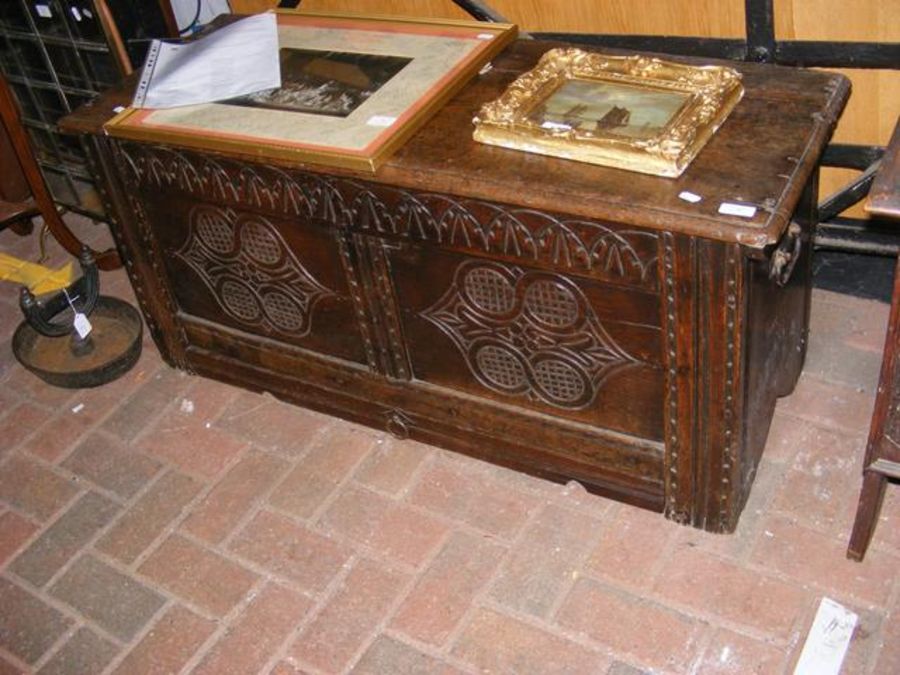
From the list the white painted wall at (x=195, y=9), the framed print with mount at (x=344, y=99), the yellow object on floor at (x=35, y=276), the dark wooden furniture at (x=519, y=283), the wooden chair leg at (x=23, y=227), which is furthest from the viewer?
the wooden chair leg at (x=23, y=227)

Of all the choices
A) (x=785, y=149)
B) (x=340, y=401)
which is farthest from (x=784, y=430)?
(x=340, y=401)

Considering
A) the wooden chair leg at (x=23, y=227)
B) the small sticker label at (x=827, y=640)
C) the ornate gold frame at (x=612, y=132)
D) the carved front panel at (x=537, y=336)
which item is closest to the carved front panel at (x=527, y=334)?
the carved front panel at (x=537, y=336)

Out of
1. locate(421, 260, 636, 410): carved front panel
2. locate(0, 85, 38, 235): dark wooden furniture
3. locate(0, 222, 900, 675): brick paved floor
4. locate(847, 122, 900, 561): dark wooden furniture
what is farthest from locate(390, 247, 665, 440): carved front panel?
locate(0, 85, 38, 235): dark wooden furniture

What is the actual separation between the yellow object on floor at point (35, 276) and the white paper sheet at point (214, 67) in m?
1.00

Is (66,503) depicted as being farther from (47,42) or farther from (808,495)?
(808,495)

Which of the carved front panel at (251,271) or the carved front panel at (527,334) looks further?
the carved front panel at (251,271)

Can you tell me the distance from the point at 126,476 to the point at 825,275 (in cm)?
229

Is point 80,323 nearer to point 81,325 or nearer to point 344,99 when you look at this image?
point 81,325

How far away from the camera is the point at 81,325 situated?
3.44 meters

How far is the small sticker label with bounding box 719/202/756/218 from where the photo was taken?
6.55ft

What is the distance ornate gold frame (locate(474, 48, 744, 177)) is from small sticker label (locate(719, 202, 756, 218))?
0.51 feet

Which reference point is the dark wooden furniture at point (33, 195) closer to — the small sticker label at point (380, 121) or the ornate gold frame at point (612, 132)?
the small sticker label at point (380, 121)

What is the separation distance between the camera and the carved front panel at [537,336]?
2328mm

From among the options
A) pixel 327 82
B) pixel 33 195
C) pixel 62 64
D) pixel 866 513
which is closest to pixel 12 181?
pixel 33 195
